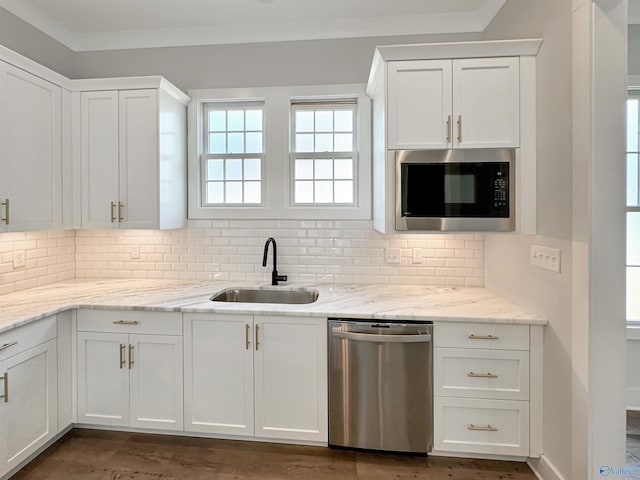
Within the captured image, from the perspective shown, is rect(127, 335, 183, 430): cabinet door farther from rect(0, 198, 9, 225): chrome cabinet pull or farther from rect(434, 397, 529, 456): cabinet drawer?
rect(434, 397, 529, 456): cabinet drawer

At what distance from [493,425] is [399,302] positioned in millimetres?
849

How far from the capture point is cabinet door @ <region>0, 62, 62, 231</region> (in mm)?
2188

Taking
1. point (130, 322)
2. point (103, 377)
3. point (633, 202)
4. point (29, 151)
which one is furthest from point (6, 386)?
point (633, 202)

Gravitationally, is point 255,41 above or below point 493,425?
above

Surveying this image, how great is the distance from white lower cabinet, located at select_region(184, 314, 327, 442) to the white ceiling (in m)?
2.22

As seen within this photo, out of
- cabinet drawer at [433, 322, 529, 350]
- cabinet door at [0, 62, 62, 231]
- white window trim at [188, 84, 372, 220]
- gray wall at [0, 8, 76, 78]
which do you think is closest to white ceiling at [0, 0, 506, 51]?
gray wall at [0, 8, 76, 78]

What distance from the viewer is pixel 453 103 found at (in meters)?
2.14

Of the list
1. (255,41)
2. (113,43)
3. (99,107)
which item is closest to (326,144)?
(255,41)

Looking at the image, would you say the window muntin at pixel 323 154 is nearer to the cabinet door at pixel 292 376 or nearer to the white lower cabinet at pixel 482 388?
the cabinet door at pixel 292 376

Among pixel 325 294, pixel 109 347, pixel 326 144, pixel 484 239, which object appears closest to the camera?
pixel 109 347

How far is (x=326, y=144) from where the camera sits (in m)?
3.00

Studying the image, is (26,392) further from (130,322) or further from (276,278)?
(276,278)

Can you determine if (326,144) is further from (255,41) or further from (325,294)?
(325,294)

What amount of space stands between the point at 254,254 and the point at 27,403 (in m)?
1.66
